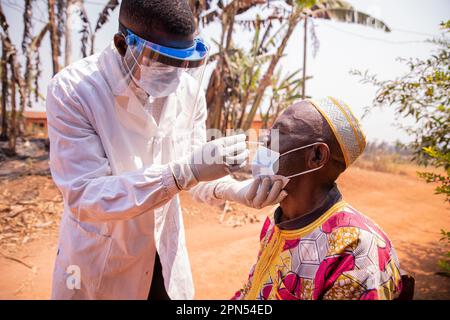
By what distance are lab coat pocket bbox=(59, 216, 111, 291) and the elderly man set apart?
89 cm

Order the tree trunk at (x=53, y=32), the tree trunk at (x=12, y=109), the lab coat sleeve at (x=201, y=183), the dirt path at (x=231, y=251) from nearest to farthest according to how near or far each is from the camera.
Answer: the lab coat sleeve at (x=201, y=183) < the dirt path at (x=231, y=251) < the tree trunk at (x=53, y=32) < the tree trunk at (x=12, y=109)

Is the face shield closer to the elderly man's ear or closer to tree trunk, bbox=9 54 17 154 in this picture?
the elderly man's ear

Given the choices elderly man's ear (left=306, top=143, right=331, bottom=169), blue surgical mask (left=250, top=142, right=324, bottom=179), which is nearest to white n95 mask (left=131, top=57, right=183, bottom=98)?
blue surgical mask (left=250, top=142, right=324, bottom=179)

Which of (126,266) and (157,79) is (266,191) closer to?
(157,79)

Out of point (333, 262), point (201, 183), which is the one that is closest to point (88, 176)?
point (201, 183)

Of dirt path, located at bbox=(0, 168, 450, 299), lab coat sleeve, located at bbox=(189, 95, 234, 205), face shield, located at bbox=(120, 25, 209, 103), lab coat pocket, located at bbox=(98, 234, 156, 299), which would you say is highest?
face shield, located at bbox=(120, 25, 209, 103)

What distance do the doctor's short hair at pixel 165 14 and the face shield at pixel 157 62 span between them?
9 cm

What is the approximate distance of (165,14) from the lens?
5.06 ft

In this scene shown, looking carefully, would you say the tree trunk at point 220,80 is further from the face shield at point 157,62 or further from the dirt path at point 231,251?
the face shield at point 157,62

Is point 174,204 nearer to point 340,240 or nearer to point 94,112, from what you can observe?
point 94,112

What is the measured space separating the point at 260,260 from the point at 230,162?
606 mm

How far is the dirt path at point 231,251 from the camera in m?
3.64

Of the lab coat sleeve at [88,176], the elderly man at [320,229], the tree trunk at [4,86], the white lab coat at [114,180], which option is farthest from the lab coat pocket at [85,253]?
the tree trunk at [4,86]

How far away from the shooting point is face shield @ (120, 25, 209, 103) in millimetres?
1588
